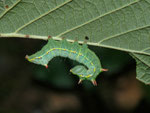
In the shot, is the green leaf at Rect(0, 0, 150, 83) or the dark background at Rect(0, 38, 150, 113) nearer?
the green leaf at Rect(0, 0, 150, 83)

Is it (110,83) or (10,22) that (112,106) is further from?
(10,22)

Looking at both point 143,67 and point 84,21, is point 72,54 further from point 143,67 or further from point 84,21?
point 143,67

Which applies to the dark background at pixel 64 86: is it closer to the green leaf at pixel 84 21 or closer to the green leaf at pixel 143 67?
the green leaf at pixel 143 67

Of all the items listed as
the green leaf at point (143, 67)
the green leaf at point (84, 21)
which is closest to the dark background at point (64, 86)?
the green leaf at point (143, 67)

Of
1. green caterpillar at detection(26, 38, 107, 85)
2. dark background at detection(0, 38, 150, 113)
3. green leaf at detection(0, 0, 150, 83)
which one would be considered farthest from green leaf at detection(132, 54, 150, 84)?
dark background at detection(0, 38, 150, 113)

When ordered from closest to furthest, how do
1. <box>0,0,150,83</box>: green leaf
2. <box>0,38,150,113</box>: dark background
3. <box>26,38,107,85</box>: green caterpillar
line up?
<box>0,0,150,83</box>: green leaf, <box>26,38,107,85</box>: green caterpillar, <box>0,38,150,113</box>: dark background

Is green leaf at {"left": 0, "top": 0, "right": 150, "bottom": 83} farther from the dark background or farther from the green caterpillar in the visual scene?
the dark background

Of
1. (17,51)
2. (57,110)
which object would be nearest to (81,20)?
(57,110)

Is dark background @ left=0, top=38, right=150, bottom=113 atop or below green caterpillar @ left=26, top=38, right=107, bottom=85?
below
